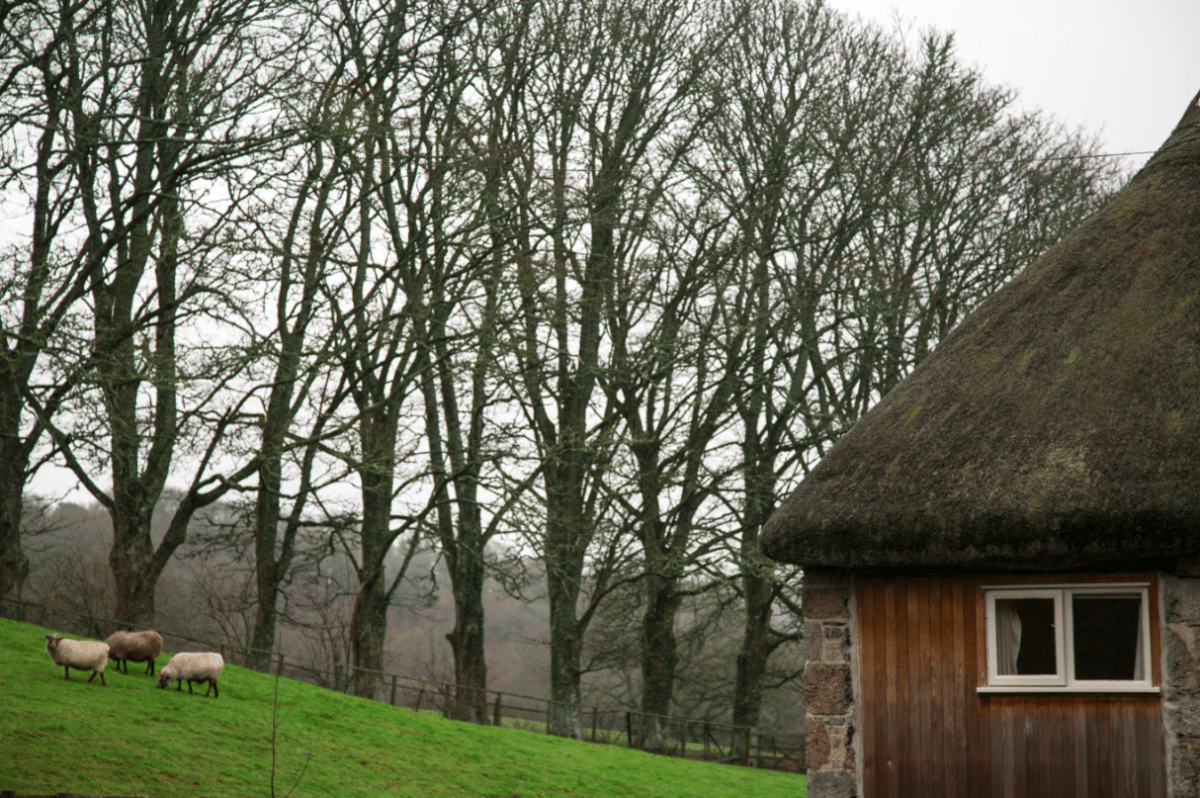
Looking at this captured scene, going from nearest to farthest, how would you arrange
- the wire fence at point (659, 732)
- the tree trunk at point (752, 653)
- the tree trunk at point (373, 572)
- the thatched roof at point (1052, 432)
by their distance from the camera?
the thatched roof at point (1052, 432) < the tree trunk at point (373, 572) < the wire fence at point (659, 732) < the tree trunk at point (752, 653)

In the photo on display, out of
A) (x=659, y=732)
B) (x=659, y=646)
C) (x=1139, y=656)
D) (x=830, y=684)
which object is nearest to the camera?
(x=1139, y=656)

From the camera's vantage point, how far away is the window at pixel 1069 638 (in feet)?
23.8

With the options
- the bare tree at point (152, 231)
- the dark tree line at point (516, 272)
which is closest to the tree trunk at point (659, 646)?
the dark tree line at point (516, 272)

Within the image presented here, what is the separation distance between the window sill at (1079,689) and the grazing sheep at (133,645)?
1051 centimetres

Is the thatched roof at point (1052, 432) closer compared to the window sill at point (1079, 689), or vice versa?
the thatched roof at point (1052, 432)

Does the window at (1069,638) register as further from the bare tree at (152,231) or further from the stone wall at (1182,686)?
the bare tree at (152,231)

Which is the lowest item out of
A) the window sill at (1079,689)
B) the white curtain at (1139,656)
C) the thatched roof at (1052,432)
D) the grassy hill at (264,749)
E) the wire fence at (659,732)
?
the wire fence at (659,732)

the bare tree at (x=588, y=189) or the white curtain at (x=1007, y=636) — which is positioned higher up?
the bare tree at (x=588, y=189)

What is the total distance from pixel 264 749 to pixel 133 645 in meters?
2.87

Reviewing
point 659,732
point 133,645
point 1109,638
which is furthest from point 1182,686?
point 659,732

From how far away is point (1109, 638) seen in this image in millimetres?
7391

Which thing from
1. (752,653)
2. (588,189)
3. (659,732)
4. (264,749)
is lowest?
(659,732)

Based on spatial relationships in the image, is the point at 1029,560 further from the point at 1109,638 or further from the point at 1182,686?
the point at 1182,686

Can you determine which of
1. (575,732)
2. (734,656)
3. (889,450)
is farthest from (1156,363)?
(734,656)
